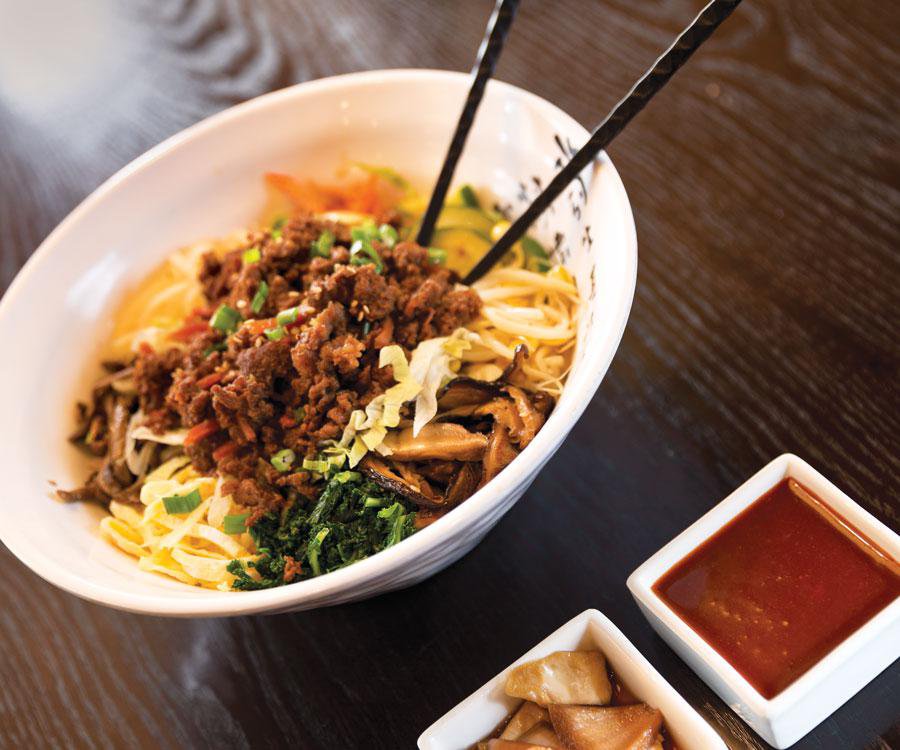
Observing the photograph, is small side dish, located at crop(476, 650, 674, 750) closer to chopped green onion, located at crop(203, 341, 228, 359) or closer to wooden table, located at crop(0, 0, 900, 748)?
wooden table, located at crop(0, 0, 900, 748)

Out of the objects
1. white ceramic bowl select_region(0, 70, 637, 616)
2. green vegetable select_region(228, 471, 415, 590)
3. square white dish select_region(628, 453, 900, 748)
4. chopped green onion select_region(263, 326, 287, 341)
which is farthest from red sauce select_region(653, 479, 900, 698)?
chopped green onion select_region(263, 326, 287, 341)

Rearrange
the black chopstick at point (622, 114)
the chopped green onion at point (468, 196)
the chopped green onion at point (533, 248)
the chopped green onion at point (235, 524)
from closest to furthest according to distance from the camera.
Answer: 1. the black chopstick at point (622, 114)
2. the chopped green onion at point (235, 524)
3. the chopped green onion at point (533, 248)
4. the chopped green onion at point (468, 196)

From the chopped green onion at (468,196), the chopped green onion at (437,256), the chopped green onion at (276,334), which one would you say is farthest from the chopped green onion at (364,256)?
the chopped green onion at (468,196)

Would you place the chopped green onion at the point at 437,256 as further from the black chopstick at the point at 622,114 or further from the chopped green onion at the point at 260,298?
the chopped green onion at the point at 260,298

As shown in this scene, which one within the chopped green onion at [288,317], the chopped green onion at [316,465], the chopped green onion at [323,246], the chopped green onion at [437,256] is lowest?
the chopped green onion at [316,465]

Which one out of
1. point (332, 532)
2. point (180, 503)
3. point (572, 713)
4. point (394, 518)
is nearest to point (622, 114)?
point (394, 518)

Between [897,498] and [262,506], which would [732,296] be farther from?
[262,506]

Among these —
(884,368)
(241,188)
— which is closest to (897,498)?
(884,368)
